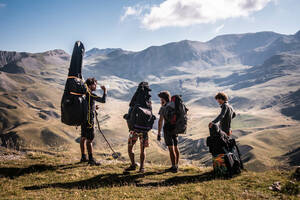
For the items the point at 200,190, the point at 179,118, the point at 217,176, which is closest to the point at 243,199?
the point at 200,190

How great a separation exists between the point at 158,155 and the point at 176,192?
644 ft

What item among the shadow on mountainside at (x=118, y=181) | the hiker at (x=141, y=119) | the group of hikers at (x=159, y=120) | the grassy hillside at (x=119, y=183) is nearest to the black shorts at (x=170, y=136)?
the group of hikers at (x=159, y=120)

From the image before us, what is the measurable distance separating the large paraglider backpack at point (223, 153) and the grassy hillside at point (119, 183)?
387mm

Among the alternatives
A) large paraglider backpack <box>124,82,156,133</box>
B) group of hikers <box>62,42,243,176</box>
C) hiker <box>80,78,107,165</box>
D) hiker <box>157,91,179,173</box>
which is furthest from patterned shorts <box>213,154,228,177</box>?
hiker <box>80,78,107,165</box>

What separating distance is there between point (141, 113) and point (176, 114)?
153 centimetres

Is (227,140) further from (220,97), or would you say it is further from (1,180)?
(1,180)

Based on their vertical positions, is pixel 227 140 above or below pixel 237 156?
above

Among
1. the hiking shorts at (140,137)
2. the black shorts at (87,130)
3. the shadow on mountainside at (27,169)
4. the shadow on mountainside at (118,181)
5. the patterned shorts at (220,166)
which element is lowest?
the shadow on mountainside at (118,181)

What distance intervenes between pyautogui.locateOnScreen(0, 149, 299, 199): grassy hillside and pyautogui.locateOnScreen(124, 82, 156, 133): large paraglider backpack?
202 cm

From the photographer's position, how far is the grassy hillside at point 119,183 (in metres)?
6.94

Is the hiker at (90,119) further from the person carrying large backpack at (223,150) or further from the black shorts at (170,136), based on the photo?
the person carrying large backpack at (223,150)

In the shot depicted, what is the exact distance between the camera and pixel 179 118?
9742 mm

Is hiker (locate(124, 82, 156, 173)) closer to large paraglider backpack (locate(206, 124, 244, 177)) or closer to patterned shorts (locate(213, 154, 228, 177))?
large paraglider backpack (locate(206, 124, 244, 177))

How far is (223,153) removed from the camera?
29.2ft
